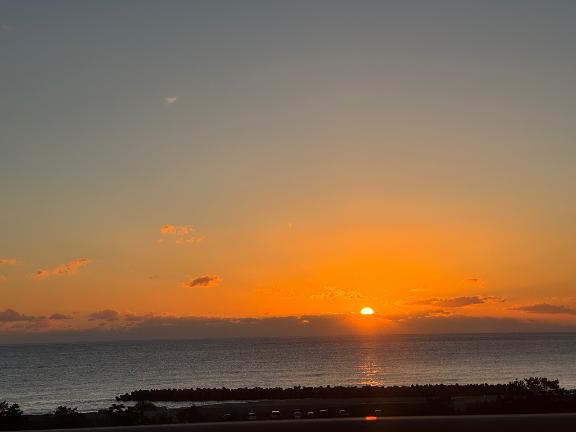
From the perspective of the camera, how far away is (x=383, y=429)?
278cm

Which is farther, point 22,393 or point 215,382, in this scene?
point 215,382

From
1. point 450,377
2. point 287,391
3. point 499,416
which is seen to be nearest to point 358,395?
point 287,391

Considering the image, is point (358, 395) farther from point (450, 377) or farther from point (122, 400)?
point (450, 377)

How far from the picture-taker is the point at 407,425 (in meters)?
2.83

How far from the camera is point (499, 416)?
9.38ft

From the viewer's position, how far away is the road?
110 inches

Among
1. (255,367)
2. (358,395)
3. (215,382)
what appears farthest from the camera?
(255,367)

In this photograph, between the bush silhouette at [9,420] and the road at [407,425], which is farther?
the bush silhouette at [9,420]

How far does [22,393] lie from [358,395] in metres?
41.5

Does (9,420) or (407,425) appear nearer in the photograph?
(407,425)

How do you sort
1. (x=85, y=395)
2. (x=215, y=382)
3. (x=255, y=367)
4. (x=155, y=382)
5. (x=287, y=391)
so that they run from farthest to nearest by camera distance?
1. (x=255, y=367)
2. (x=155, y=382)
3. (x=215, y=382)
4. (x=85, y=395)
5. (x=287, y=391)

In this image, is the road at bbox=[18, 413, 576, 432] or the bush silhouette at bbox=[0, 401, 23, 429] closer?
the road at bbox=[18, 413, 576, 432]

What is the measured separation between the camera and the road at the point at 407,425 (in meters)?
2.79

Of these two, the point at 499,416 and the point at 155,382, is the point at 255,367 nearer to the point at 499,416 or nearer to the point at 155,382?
the point at 155,382
